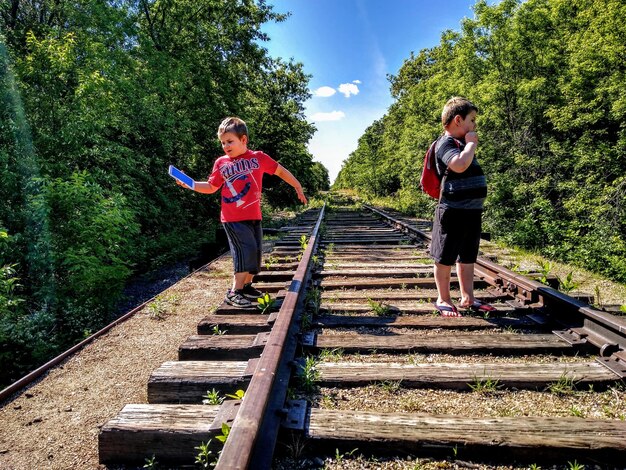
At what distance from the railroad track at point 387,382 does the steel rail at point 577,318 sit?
0.4 inches

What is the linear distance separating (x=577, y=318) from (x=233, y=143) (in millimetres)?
3133

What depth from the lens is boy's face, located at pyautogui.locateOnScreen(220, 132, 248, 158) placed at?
321 centimetres

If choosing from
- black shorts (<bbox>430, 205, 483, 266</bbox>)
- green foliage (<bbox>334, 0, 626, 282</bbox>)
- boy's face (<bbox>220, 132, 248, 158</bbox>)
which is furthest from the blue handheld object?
green foliage (<bbox>334, 0, 626, 282</bbox>)

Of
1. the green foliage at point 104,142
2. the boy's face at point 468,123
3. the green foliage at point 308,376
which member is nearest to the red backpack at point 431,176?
the boy's face at point 468,123

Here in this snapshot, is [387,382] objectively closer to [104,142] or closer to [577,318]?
[577,318]

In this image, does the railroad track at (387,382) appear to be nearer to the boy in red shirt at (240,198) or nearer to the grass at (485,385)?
the grass at (485,385)

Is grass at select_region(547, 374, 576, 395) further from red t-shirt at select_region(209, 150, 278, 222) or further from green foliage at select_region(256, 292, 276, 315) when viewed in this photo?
red t-shirt at select_region(209, 150, 278, 222)

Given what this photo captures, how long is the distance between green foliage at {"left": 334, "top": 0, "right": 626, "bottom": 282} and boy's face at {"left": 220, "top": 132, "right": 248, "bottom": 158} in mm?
8644

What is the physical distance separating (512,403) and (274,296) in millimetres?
2201

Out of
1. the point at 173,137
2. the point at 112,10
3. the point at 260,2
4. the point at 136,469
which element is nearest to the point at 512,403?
the point at 136,469

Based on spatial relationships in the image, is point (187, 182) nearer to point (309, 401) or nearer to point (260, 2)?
point (309, 401)

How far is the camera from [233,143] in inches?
127

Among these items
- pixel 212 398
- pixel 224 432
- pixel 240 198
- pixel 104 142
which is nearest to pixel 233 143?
pixel 240 198

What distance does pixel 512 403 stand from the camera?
1.85m
